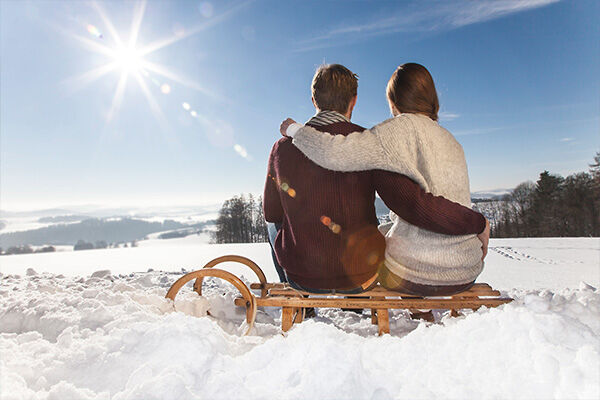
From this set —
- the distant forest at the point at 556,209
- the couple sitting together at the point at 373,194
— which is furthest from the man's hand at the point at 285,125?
the distant forest at the point at 556,209

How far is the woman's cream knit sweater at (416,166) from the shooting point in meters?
1.92

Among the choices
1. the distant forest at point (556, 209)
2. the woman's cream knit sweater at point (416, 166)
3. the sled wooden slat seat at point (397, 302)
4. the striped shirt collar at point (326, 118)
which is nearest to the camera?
the woman's cream knit sweater at point (416, 166)

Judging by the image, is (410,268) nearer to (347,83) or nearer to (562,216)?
(347,83)

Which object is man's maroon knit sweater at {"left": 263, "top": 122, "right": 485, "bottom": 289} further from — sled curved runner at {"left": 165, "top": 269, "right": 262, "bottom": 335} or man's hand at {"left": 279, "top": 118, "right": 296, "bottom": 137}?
sled curved runner at {"left": 165, "top": 269, "right": 262, "bottom": 335}

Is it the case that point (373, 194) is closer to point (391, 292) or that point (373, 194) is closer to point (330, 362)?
point (391, 292)

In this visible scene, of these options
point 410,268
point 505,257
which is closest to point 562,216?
point 505,257

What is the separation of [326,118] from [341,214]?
0.58 metres

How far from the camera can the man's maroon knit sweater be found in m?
1.96

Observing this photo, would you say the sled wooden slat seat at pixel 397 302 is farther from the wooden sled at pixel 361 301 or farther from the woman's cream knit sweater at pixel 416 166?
the woman's cream knit sweater at pixel 416 166

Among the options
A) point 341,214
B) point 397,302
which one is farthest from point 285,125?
point 397,302

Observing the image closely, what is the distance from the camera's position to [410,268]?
2188 mm

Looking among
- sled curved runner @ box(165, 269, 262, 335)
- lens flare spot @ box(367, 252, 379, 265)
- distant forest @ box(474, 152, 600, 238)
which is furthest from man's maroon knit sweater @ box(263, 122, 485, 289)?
distant forest @ box(474, 152, 600, 238)

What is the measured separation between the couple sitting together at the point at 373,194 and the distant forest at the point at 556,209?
2987cm

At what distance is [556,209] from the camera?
34031 mm
